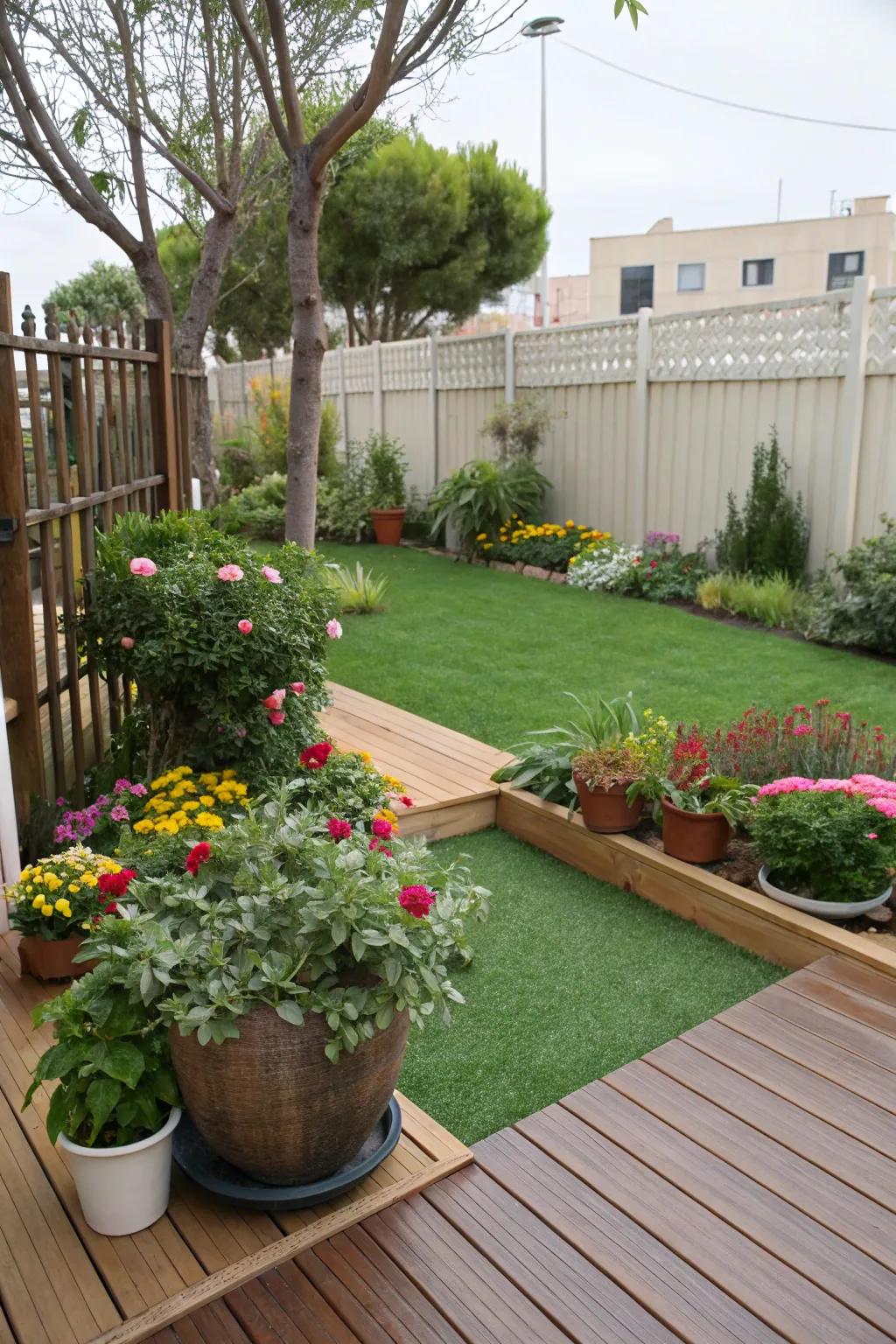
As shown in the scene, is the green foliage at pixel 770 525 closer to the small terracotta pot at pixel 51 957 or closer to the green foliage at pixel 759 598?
the green foliage at pixel 759 598

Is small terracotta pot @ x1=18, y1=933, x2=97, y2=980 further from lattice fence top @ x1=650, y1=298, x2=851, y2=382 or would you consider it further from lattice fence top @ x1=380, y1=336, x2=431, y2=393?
lattice fence top @ x1=380, y1=336, x2=431, y2=393

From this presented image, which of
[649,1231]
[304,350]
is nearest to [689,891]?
[649,1231]

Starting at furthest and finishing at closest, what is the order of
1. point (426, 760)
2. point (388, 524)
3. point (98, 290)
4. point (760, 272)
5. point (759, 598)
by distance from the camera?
point (760, 272) < point (98, 290) < point (388, 524) < point (759, 598) < point (426, 760)

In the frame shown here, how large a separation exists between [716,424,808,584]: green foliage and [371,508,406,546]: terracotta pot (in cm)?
450

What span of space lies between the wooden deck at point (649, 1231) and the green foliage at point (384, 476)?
382 inches

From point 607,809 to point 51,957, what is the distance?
1940 millimetres

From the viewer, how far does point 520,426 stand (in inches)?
401

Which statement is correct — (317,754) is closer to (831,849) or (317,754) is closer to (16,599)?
(16,599)

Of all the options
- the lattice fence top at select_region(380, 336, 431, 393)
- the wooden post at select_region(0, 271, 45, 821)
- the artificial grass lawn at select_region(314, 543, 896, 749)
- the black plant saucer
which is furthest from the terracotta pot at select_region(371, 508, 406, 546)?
the black plant saucer

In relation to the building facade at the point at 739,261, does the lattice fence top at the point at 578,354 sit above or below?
below

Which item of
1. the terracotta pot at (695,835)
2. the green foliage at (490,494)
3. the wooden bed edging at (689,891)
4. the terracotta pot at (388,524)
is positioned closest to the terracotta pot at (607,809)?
the wooden bed edging at (689,891)

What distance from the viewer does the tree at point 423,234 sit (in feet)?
59.0

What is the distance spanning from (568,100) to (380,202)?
1129 cm

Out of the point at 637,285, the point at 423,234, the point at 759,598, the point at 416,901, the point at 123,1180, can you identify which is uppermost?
the point at 637,285
